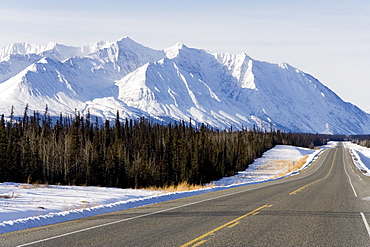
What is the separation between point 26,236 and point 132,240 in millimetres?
2845

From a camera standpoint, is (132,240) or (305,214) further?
(305,214)

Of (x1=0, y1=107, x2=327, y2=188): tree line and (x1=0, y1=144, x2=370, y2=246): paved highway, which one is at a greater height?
(x1=0, y1=107, x2=327, y2=188): tree line

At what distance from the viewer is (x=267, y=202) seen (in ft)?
62.1

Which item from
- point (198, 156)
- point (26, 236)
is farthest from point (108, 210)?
point (198, 156)

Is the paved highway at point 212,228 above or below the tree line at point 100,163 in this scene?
below

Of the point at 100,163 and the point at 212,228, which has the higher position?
the point at 100,163

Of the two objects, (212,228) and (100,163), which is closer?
(212,228)

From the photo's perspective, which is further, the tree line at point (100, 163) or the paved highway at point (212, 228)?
the tree line at point (100, 163)

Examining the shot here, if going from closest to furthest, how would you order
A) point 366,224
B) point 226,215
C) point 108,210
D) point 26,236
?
point 26,236
point 366,224
point 226,215
point 108,210

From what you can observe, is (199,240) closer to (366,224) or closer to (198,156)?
(366,224)

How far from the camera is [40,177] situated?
55.0 m

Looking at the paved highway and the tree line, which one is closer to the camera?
the paved highway

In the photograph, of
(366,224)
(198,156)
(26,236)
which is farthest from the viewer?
(198,156)

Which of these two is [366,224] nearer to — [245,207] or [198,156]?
[245,207]
